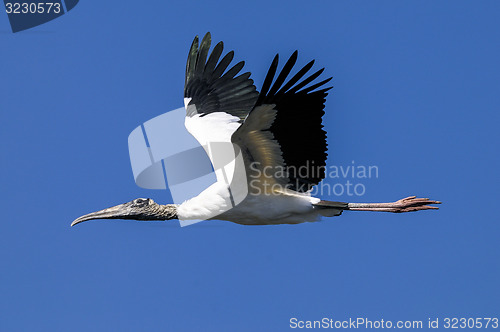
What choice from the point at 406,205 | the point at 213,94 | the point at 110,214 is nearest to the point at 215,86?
the point at 213,94

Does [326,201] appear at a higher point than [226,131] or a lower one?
lower

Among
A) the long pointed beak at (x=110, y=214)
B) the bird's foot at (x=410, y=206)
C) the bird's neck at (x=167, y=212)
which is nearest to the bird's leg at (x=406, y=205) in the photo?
the bird's foot at (x=410, y=206)

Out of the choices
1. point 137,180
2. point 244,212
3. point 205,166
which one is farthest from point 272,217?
point 137,180

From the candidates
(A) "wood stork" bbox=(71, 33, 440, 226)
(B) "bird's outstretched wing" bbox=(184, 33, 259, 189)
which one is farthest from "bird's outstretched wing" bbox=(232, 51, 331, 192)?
(B) "bird's outstretched wing" bbox=(184, 33, 259, 189)

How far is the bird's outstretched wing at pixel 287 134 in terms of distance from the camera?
736 centimetres

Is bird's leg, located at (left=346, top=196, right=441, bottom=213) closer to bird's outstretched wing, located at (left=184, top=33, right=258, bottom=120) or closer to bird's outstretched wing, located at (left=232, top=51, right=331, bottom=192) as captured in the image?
bird's outstretched wing, located at (left=232, top=51, right=331, bottom=192)

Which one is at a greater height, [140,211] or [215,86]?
[215,86]

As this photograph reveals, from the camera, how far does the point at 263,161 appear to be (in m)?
8.20

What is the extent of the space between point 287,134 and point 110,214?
2567 millimetres

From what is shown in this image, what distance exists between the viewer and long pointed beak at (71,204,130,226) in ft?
30.2

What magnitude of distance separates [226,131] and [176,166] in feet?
2.80

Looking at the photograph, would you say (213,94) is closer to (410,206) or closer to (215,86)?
(215,86)

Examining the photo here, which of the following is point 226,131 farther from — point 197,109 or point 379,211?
point 379,211

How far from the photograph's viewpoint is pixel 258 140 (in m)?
7.82
